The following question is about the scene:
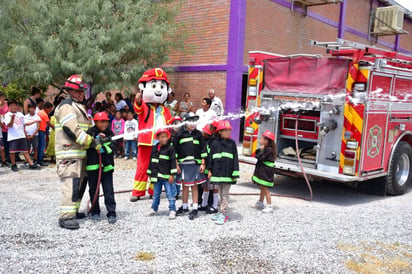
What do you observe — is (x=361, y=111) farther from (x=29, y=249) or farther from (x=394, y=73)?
(x=29, y=249)

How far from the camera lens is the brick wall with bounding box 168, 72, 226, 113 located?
11516 millimetres

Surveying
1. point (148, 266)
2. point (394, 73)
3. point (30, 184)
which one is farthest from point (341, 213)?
point (30, 184)

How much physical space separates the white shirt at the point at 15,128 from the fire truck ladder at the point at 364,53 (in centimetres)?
600

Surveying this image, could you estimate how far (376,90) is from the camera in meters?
6.04

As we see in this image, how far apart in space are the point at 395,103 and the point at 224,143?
3.42 meters

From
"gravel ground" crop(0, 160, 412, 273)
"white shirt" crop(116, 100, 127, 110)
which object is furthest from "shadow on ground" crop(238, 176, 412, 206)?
"white shirt" crop(116, 100, 127, 110)

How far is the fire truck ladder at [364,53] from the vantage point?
5.80 meters

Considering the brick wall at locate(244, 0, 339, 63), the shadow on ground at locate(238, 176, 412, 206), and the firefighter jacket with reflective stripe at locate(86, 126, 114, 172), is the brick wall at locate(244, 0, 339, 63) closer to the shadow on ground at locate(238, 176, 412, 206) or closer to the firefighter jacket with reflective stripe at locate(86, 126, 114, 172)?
the shadow on ground at locate(238, 176, 412, 206)

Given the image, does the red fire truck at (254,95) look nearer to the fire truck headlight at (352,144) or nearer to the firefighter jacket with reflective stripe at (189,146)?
the fire truck headlight at (352,144)

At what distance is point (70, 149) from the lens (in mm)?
4691

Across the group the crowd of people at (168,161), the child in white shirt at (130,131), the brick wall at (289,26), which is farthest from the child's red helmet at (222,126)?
the brick wall at (289,26)

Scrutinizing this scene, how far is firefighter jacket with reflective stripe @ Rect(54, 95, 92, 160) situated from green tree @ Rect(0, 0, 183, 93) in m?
4.51

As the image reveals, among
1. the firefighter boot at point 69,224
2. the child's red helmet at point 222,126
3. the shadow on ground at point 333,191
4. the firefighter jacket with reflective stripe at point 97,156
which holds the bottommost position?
the shadow on ground at point 333,191

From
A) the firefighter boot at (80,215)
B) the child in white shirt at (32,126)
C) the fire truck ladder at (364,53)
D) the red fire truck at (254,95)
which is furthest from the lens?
the child in white shirt at (32,126)
